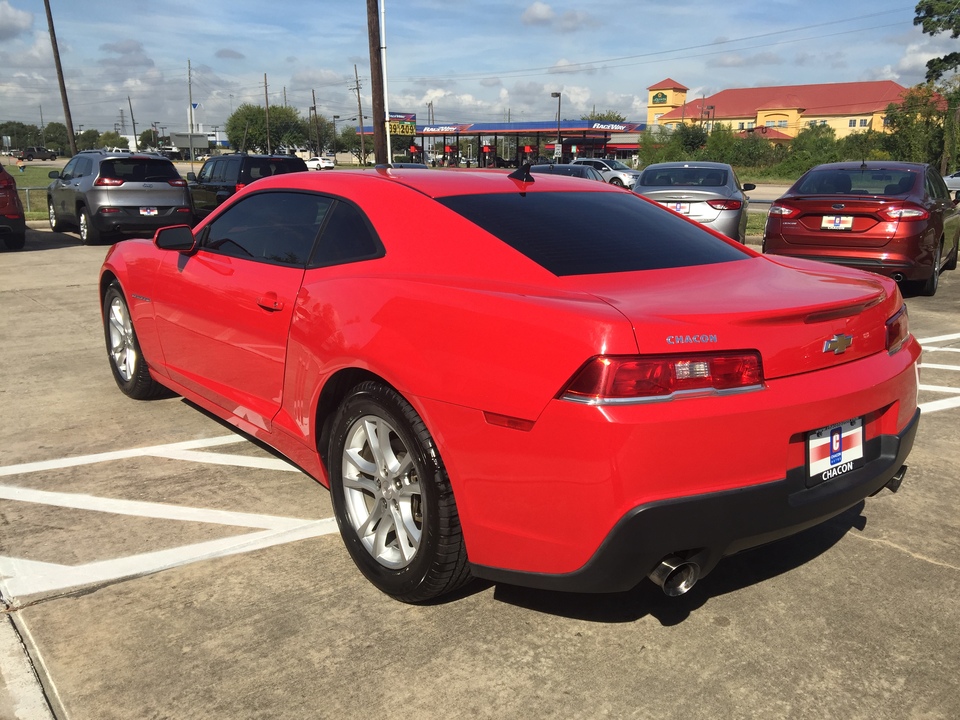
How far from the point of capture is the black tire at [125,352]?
520cm

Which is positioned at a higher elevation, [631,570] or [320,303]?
[320,303]

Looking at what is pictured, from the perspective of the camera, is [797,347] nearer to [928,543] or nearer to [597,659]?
[597,659]

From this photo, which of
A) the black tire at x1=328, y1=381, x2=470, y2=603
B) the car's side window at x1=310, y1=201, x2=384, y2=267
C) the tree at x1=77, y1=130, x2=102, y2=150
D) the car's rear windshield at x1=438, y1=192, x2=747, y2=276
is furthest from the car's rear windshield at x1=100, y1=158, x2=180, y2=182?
the tree at x1=77, y1=130, x2=102, y2=150

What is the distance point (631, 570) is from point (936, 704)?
3.22 ft

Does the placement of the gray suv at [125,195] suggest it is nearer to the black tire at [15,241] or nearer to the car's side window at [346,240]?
the black tire at [15,241]

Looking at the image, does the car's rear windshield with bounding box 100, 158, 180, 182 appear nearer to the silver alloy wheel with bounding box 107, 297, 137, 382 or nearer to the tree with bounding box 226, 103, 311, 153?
the silver alloy wheel with bounding box 107, 297, 137, 382

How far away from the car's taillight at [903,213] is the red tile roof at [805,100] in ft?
387

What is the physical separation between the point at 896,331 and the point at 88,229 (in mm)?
15070

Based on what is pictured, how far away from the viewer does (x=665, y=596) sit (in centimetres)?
305

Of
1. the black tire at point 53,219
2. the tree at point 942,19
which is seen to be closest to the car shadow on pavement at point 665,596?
the black tire at point 53,219

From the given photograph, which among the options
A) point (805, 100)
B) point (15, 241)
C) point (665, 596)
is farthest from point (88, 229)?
point (805, 100)

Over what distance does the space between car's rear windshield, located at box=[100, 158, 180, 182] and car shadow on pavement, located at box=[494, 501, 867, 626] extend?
14130mm

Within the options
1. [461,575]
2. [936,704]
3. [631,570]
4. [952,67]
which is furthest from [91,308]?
[952,67]

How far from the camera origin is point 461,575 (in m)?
2.76
